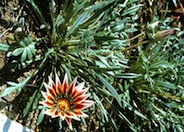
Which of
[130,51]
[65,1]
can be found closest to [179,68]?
[130,51]

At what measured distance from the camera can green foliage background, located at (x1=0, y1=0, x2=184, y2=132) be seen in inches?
74.9

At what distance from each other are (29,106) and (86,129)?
39 cm

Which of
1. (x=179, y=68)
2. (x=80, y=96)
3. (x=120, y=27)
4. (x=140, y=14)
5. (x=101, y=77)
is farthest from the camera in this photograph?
(x=140, y=14)

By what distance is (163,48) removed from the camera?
2312mm

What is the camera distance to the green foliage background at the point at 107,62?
190 cm

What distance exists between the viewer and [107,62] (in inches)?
79.4

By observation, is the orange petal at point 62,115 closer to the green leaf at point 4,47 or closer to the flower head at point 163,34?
the green leaf at point 4,47

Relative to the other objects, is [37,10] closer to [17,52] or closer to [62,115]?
[17,52]

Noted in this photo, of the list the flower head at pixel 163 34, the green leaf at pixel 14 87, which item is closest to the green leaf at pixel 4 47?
the green leaf at pixel 14 87

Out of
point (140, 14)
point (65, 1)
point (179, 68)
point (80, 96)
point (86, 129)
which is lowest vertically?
point (86, 129)

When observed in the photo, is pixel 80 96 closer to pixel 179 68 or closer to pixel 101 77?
pixel 101 77

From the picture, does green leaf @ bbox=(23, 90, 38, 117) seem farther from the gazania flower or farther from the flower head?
the flower head

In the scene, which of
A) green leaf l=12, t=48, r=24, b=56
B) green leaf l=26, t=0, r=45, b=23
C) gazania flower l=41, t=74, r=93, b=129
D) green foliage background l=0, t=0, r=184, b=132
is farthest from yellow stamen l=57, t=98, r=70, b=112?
green leaf l=26, t=0, r=45, b=23

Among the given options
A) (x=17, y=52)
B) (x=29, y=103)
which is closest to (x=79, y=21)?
(x=17, y=52)
